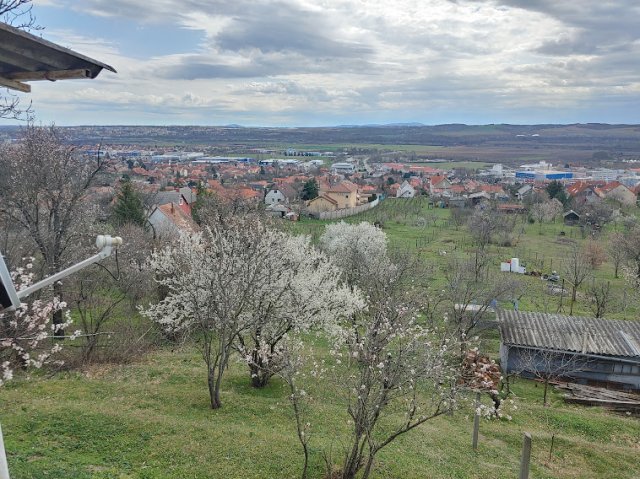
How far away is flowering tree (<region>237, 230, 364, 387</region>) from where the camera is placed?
1371 cm

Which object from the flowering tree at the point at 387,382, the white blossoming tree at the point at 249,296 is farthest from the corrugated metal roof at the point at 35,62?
the white blossoming tree at the point at 249,296

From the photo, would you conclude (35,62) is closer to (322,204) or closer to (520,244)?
(520,244)

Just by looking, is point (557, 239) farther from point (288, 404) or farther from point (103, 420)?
point (103, 420)

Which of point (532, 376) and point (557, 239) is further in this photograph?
point (557, 239)

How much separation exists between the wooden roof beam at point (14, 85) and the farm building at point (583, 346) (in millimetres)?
17376

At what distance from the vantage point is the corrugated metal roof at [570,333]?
57.2ft

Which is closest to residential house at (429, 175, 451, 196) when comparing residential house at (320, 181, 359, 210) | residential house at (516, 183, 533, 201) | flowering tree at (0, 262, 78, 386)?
residential house at (516, 183, 533, 201)

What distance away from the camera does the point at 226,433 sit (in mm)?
10180

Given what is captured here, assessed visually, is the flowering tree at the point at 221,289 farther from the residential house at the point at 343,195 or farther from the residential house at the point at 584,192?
the residential house at the point at 584,192

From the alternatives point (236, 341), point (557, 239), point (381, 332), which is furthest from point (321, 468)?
point (557, 239)

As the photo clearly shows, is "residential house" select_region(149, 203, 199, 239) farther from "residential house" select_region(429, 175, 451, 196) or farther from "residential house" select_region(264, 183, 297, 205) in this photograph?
"residential house" select_region(429, 175, 451, 196)

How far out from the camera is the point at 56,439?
9.30m

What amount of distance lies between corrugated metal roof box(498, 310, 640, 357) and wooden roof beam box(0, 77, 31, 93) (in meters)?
17.9

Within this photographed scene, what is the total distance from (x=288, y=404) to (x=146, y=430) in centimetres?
407
